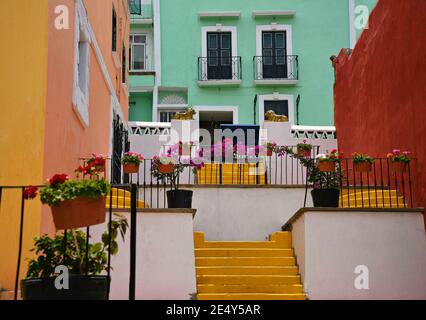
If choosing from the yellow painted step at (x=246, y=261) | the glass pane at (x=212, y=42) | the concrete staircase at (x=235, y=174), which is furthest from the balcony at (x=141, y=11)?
the yellow painted step at (x=246, y=261)

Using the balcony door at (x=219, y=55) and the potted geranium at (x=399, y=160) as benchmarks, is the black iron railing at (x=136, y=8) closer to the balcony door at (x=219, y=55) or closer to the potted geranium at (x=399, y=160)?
the balcony door at (x=219, y=55)

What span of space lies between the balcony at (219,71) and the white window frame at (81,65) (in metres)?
11.5

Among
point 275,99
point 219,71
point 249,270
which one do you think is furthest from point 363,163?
point 219,71

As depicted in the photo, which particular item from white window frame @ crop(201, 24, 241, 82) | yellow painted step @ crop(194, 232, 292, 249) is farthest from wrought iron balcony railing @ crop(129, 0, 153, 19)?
yellow painted step @ crop(194, 232, 292, 249)

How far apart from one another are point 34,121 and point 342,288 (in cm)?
520

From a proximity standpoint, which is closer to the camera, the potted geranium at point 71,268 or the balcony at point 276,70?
the potted geranium at point 71,268

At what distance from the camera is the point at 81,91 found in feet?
42.2

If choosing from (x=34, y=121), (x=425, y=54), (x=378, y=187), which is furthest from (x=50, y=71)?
(x=378, y=187)

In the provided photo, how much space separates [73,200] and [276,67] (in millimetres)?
19326

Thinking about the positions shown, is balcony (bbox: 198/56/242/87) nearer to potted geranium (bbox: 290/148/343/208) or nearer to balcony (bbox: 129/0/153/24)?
balcony (bbox: 129/0/153/24)

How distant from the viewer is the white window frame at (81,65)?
39.3 feet

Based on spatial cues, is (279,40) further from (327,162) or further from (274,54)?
(327,162)

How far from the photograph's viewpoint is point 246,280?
11602 mm

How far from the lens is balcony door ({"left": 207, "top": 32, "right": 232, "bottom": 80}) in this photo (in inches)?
982
